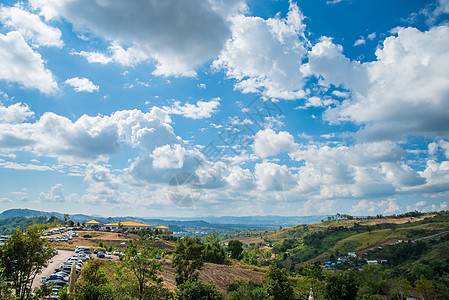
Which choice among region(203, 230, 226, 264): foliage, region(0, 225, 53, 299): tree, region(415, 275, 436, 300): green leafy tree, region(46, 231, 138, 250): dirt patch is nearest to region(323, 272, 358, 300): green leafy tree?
region(415, 275, 436, 300): green leafy tree

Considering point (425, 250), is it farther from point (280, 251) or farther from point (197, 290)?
point (197, 290)

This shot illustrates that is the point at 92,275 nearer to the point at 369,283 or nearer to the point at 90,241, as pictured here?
the point at 90,241

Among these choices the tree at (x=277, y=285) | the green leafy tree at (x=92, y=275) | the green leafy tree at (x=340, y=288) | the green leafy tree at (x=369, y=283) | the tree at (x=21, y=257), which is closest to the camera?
the tree at (x=21, y=257)

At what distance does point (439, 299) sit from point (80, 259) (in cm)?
6403

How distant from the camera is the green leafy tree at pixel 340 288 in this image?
3362 centimetres

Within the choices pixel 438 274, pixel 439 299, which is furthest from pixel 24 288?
pixel 438 274

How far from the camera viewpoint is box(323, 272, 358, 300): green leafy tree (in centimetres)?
3362

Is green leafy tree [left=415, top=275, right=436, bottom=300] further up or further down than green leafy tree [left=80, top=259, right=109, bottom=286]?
further down

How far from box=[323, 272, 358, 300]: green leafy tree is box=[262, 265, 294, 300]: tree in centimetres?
993

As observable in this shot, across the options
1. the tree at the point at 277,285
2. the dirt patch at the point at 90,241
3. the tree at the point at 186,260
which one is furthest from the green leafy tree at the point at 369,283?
the dirt patch at the point at 90,241

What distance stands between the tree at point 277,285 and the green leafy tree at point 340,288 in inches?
391

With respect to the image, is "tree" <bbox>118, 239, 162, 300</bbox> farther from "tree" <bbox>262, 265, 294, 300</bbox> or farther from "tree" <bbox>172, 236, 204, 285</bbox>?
"tree" <bbox>172, 236, 204, 285</bbox>

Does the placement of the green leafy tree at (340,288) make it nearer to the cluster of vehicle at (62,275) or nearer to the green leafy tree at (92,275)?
the green leafy tree at (92,275)

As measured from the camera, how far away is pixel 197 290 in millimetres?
16078
